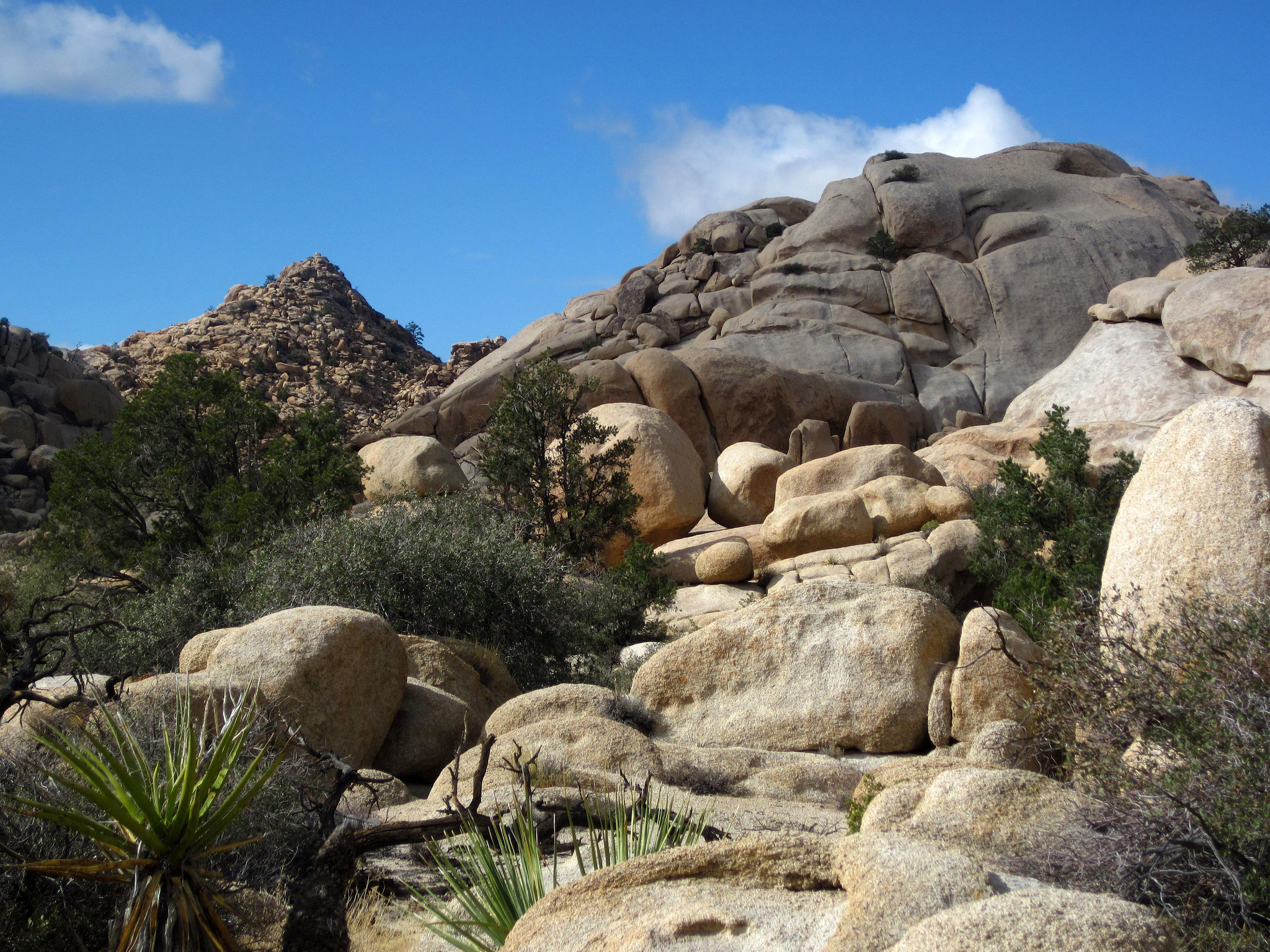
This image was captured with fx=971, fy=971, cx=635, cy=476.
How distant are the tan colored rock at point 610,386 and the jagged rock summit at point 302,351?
14.6m

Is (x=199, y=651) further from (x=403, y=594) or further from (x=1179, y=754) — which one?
(x=1179, y=754)

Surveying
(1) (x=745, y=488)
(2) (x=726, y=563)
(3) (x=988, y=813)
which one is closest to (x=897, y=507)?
(2) (x=726, y=563)

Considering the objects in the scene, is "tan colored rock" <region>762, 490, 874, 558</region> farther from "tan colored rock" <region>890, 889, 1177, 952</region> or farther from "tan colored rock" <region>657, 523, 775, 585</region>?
"tan colored rock" <region>890, 889, 1177, 952</region>

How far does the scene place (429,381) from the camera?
148 feet

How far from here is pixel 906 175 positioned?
42188 mm

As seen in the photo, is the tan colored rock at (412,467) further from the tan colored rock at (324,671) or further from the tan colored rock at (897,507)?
the tan colored rock at (324,671)

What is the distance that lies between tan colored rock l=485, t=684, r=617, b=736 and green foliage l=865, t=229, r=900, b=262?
33.4 metres

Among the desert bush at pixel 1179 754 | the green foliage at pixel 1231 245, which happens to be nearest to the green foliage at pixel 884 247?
the green foliage at pixel 1231 245

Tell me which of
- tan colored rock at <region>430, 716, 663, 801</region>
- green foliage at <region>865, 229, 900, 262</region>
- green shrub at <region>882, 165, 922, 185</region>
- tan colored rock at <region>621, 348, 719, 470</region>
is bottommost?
tan colored rock at <region>430, 716, 663, 801</region>

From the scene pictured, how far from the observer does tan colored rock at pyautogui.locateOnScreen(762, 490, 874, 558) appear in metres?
17.9

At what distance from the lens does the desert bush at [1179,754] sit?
371cm

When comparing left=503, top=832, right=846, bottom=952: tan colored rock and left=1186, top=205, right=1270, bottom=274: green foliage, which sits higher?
left=1186, top=205, right=1270, bottom=274: green foliage

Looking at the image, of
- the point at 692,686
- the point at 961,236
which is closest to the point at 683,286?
the point at 961,236

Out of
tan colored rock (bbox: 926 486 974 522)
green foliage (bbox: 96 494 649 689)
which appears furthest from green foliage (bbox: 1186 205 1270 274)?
green foliage (bbox: 96 494 649 689)
